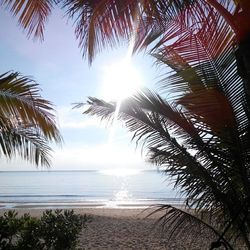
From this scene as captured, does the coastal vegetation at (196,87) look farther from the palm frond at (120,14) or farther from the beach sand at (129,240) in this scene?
the beach sand at (129,240)

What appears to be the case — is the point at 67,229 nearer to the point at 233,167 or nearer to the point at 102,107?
the point at 102,107

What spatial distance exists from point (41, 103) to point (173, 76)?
217 cm

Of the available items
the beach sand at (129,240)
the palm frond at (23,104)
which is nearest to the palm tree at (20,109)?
the palm frond at (23,104)

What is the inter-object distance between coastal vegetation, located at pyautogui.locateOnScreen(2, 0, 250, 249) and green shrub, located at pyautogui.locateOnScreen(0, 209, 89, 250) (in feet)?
6.37

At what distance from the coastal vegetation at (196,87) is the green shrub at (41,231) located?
6.37 feet

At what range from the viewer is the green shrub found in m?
5.27

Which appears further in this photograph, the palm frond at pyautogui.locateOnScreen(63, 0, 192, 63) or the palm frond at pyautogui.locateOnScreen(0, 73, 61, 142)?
the palm frond at pyautogui.locateOnScreen(0, 73, 61, 142)

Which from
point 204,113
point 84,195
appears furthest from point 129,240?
point 84,195

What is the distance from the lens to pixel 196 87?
377 cm

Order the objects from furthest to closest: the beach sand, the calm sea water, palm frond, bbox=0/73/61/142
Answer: the calm sea water, the beach sand, palm frond, bbox=0/73/61/142

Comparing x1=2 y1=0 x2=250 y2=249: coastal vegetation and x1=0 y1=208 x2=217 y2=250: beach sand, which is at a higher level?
x1=2 y1=0 x2=250 y2=249: coastal vegetation

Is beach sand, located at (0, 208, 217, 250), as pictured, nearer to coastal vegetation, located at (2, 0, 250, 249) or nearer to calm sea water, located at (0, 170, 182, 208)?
calm sea water, located at (0, 170, 182, 208)

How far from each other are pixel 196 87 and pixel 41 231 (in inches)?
125

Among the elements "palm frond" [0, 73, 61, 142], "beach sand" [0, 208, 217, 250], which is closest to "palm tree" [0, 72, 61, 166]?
"palm frond" [0, 73, 61, 142]
